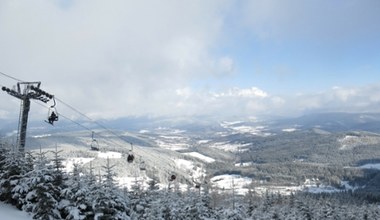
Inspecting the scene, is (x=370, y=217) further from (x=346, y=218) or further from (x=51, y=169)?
(x=51, y=169)

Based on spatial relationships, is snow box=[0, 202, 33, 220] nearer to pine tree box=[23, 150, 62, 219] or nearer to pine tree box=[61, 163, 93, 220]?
pine tree box=[23, 150, 62, 219]

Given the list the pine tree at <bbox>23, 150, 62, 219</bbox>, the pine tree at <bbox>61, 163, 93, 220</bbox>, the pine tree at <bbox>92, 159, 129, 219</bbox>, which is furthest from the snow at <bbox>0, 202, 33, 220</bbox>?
the pine tree at <bbox>92, 159, 129, 219</bbox>

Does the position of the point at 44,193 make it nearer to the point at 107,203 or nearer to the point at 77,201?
the point at 77,201

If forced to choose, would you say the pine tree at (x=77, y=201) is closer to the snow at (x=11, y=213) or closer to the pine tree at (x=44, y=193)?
the pine tree at (x=44, y=193)

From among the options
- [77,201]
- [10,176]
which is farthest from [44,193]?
[10,176]

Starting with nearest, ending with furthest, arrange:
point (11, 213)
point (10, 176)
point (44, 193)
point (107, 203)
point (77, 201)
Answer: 1. point (44, 193)
2. point (107, 203)
3. point (11, 213)
4. point (77, 201)
5. point (10, 176)

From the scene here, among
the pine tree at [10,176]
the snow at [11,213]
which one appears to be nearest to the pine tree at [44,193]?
the snow at [11,213]

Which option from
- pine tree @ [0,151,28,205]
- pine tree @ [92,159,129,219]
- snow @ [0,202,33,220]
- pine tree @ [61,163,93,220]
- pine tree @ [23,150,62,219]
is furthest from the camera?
pine tree @ [0,151,28,205]

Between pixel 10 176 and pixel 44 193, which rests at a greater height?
pixel 10 176

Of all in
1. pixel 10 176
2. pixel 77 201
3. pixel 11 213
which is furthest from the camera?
pixel 10 176
